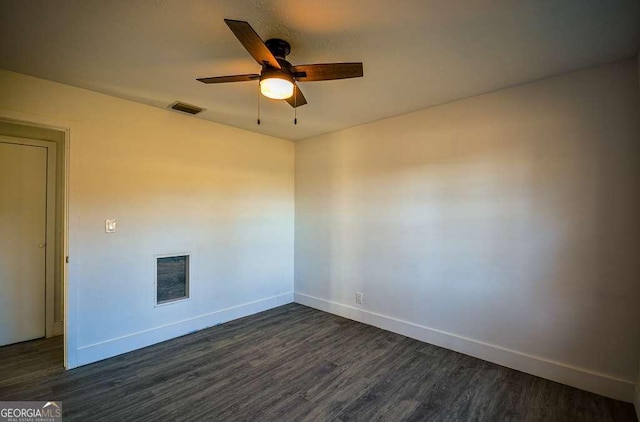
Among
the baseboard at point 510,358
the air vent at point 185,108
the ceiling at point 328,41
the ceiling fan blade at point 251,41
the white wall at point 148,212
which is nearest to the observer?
the ceiling fan blade at point 251,41

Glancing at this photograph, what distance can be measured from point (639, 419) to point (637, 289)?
86cm

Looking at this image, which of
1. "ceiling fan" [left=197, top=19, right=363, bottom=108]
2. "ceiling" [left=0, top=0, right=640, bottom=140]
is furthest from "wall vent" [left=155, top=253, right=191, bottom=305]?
"ceiling fan" [left=197, top=19, right=363, bottom=108]

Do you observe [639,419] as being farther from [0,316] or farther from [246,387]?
[0,316]

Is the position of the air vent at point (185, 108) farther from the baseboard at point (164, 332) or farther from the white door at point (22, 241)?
the baseboard at point (164, 332)

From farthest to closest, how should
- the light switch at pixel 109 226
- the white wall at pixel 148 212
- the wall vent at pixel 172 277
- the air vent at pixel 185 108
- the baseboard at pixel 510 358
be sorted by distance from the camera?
the wall vent at pixel 172 277 < the air vent at pixel 185 108 < the light switch at pixel 109 226 < the white wall at pixel 148 212 < the baseboard at pixel 510 358

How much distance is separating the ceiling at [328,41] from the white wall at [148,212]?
32 cm

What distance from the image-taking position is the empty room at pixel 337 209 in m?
1.85

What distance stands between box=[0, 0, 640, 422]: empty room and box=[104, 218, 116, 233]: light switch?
39mm

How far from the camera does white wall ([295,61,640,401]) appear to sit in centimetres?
216

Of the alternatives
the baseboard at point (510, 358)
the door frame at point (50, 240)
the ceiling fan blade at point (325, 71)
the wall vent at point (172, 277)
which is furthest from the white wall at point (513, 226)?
the door frame at point (50, 240)

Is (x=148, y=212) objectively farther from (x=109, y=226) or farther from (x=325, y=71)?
(x=325, y=71)

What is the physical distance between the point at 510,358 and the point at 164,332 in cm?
346

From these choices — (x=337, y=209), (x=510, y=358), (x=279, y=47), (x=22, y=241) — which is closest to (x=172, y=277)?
(x=22, y=241)

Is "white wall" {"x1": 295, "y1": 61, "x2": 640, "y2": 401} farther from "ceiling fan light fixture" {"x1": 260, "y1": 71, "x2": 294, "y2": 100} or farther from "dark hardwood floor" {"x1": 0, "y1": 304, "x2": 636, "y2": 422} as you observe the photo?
"ceiling fan light fixture" {"x1": 260, "y1": 71, "x2": 294, "y2": 100}
